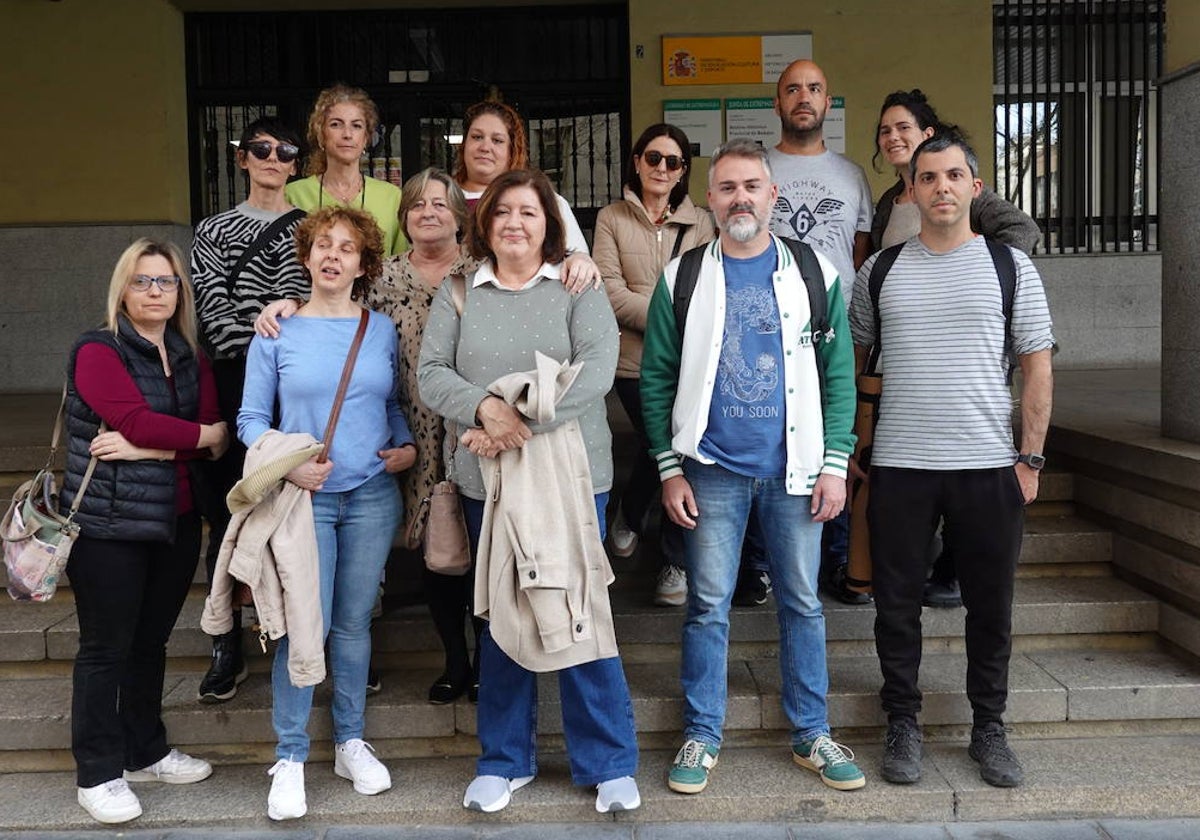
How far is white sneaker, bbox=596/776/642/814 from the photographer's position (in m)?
3.33

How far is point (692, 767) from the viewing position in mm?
3449

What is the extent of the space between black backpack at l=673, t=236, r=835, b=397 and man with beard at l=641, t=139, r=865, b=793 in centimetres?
1

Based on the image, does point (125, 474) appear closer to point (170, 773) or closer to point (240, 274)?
point (240, 274)

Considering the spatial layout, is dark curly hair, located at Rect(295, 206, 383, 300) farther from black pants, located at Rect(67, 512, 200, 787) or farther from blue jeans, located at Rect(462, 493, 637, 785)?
black pants, located at Rect(67, 512, 200, 787)

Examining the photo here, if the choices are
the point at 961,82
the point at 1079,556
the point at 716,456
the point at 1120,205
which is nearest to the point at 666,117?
the point at 961,82

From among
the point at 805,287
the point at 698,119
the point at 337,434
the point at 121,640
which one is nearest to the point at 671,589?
the point at 805,287

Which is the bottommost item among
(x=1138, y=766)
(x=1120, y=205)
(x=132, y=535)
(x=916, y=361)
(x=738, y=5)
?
(x=1138, y=766)

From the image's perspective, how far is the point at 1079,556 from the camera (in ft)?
14.9

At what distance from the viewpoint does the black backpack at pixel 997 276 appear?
11.0 feet

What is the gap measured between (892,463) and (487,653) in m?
1.43

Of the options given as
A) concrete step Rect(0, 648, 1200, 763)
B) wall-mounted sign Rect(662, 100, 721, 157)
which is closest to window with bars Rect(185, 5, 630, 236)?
wall-mounted sign Rect(662, 100, 721, 157)

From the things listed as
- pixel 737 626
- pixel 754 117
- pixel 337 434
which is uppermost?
pixel 754 117

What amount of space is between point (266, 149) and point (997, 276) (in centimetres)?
251

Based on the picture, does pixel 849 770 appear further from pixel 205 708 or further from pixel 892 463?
pixel 205 708
